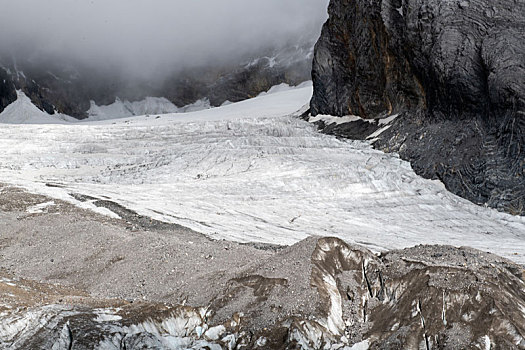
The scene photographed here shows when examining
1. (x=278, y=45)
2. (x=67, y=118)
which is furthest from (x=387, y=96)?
(x=67, y=118)

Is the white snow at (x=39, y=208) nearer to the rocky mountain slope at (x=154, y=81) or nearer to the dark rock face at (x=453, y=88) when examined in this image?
the dark rock face at (x=453, y=88)

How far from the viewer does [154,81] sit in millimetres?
73750

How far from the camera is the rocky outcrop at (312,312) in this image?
17.1 feet

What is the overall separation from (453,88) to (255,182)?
1056 centimetres

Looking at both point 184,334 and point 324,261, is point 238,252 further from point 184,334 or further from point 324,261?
point 184,334

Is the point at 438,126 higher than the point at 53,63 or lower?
lower

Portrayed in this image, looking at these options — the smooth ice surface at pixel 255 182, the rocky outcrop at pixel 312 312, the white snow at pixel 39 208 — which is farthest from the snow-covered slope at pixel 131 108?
the rocky outcrop at pixel 312 312

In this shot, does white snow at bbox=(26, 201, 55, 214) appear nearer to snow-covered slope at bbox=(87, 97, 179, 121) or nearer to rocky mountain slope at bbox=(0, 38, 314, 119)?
rocky mountain slope at bbox=(0, 38, 314, 119)

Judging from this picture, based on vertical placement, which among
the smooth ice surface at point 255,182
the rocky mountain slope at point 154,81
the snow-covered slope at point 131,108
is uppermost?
the rocky mountain slope at point 154,81

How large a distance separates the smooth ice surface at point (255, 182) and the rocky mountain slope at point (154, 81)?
37.8m

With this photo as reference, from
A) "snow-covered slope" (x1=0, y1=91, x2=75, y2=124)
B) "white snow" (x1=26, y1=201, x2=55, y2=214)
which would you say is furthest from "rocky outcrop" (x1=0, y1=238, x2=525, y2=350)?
"snow-covered slope" (x1=0, y1=91, x2=75, y2=124)

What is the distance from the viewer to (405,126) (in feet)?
80.3

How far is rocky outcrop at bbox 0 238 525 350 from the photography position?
5.23m

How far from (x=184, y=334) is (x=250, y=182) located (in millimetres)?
13973
